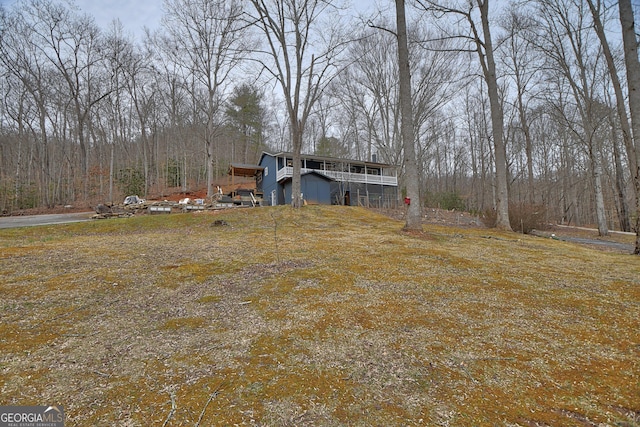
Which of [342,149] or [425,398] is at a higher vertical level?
[342,149]

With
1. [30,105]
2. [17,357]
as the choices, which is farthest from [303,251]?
[30,105]

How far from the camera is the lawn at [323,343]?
1.36 meters

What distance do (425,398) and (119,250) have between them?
5.59 m

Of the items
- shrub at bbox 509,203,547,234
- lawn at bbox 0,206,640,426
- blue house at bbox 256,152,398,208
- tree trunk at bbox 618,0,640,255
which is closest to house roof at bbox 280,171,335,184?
blue house at bbox 256,152,398,208

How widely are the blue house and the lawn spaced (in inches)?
644

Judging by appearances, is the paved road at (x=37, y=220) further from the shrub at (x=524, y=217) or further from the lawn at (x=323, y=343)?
the shrub at (x=524, y=217)

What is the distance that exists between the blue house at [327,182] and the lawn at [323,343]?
1636 centimetres

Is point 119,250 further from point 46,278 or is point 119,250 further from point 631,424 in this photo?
point 631,424

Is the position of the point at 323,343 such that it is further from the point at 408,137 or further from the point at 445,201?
the point at 445,201

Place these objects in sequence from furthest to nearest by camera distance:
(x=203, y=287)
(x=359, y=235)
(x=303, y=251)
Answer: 1. (x=359, y=235)
2. (x=303, y=251)
3. (x=203, y=287)

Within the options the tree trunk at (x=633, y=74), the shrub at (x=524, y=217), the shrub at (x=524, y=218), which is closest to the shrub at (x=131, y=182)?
the shrub at (x=524, y=217)

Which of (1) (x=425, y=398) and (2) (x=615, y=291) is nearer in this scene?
(1) (x=425, y=398)

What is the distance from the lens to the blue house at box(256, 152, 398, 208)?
20.9 meters

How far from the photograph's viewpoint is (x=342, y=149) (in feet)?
89.2
